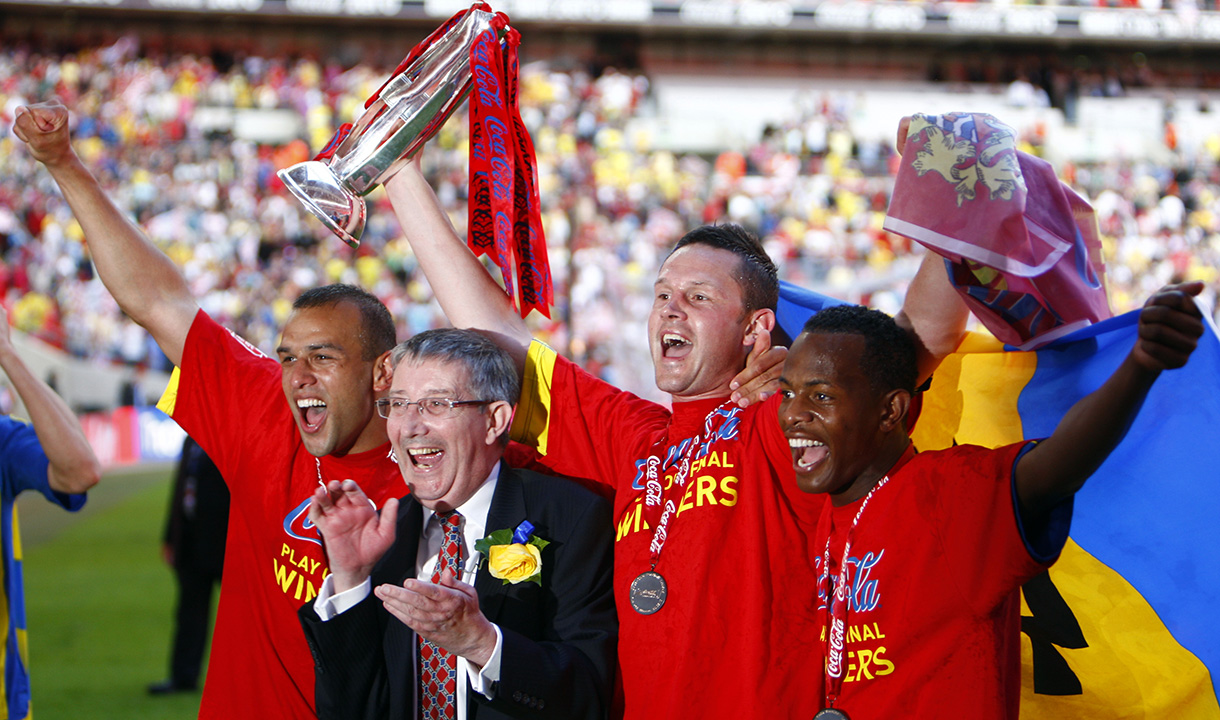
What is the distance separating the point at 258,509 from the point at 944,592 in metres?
1.73

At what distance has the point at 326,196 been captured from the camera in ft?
9.03

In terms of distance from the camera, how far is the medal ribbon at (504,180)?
9.93ft

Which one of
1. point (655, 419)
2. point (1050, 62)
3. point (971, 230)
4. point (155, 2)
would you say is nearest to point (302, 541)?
point (655, 419)

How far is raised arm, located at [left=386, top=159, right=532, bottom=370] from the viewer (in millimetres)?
3152

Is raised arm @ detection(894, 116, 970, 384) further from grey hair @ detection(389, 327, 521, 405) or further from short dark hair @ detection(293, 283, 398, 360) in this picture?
short dark hair @ detection(293, 283, 398, 360)

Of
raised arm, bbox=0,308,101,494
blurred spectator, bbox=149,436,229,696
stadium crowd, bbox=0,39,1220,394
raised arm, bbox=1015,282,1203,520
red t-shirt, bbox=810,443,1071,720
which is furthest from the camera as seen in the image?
stadium crowd, bbox=0,39,1220,394

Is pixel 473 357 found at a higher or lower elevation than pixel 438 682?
higher

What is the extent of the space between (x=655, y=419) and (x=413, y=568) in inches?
28.3

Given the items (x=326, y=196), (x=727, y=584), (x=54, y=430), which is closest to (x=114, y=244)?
(x=326, y=196)

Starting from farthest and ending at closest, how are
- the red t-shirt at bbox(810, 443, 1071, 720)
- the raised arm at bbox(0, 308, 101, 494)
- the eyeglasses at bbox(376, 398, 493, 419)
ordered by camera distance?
the raised arm at bbox(0, 308, 101, 494)
the eyeglasses at bbox(376, 398, 493, 419)
the red t-shirt at bbox(810, 443, 1071, 720)

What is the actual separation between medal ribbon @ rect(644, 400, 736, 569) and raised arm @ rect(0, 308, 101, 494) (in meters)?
1.82

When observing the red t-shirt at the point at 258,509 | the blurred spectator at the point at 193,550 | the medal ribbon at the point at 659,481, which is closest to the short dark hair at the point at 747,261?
the medal ribbon at the point at 659,481

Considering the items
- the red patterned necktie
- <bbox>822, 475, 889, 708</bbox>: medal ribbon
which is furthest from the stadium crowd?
<bbox>822, 475, 889, 708</bbox>: medal ribbon

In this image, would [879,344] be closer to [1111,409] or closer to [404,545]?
[1111,409]
